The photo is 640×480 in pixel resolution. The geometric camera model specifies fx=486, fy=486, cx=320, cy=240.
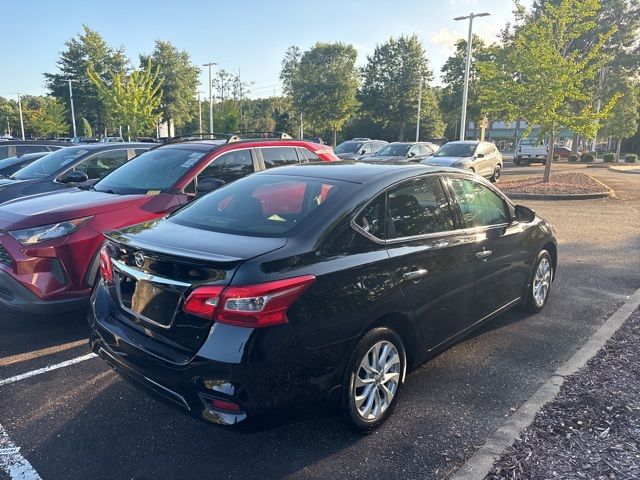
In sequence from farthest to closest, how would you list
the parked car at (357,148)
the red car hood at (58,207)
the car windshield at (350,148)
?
1. the car windshield at (350,148)
2. the parked car at (357,148)
3. the red car hood at (58,207)

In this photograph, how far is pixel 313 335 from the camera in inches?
104

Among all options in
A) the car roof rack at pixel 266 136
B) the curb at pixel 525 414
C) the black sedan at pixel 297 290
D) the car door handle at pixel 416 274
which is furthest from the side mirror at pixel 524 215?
the car roof rack at pixel 266 136

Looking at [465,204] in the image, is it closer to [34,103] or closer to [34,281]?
[34,281]

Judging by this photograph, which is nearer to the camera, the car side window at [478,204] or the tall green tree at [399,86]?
the car side window at [478,204]

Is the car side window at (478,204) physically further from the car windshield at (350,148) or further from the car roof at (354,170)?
the car windshield at (350,148)

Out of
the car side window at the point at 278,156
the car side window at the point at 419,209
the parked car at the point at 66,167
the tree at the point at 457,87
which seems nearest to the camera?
the car side window at the point at 419,209

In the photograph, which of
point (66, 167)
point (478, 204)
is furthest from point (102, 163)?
point (478, 204)

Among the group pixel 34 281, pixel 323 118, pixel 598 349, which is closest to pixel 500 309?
pixel 598 349

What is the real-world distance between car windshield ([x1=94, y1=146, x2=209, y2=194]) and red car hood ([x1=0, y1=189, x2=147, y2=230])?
24 cm

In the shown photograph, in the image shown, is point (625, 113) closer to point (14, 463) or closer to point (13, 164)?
point (13, 164)

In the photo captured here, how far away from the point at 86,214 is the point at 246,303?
113 inches

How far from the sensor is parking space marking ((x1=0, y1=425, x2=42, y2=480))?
8.79 feet

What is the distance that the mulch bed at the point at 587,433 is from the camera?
8.79 ft

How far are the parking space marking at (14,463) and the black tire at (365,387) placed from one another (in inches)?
68.8
